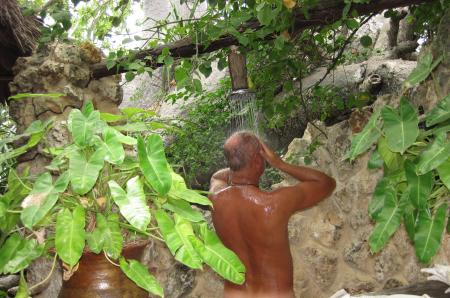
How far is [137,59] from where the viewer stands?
3.09 metres

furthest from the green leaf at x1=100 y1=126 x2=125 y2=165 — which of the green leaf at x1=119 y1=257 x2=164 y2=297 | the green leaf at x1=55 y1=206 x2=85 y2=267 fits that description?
the green leaf at x1=119 y1=257 x2=164 y2=297

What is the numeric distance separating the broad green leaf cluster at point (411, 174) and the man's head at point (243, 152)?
1.20ft

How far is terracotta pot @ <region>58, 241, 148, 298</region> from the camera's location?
1406 mm

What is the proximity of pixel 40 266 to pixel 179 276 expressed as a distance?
2.76 feet

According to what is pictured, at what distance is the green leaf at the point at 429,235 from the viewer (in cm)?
152

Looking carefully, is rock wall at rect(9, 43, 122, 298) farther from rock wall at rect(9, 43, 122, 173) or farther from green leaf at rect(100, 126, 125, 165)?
green leaf at rect(100, 126, 125, 165)

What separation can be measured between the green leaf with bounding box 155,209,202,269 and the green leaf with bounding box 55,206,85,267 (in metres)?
0.21

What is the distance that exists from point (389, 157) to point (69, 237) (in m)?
1.14

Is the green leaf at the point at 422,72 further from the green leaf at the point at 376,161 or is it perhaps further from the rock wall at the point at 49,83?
the rock wall at the point at 49,83

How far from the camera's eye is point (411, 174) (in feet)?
5.05

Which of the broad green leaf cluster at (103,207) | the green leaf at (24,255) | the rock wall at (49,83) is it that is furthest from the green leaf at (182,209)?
the rock wall at (49,83)

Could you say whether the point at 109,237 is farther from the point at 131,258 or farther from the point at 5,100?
the point at 5,100

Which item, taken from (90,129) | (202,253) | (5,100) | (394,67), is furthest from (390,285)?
(5,100)

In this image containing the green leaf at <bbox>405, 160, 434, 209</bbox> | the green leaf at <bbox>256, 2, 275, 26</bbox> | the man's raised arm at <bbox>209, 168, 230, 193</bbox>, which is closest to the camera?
the green leaf at <bbox>405, 160, 434, 209</bbox>
